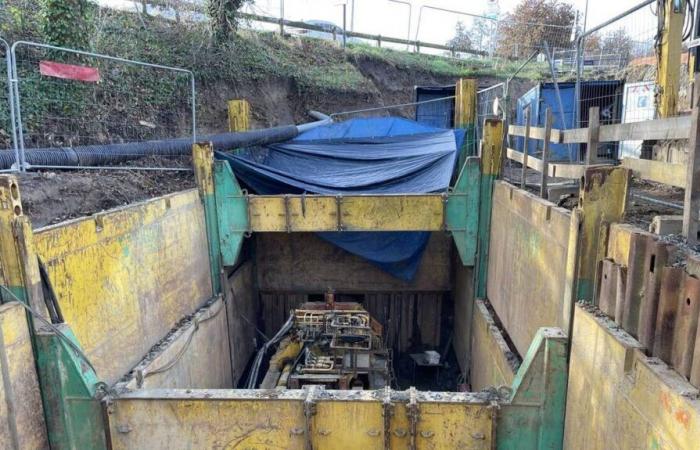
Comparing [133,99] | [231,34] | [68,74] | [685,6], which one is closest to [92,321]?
[68,74]

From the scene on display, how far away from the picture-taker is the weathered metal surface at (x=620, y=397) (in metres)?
2.16

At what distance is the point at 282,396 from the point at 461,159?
6.48 meters

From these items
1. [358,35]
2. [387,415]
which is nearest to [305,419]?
[387,415]

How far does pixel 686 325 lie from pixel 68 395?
428cm

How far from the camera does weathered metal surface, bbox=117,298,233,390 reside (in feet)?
16.2

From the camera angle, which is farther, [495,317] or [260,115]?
[260,115]

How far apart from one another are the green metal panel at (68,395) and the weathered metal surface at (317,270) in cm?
572

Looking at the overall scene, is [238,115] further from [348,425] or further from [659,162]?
[659,162]

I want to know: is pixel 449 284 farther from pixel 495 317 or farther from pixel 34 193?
pixel 34 193

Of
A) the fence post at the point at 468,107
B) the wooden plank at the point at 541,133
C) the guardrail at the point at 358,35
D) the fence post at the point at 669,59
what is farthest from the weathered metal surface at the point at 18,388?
the guardrail at the point at 358,35

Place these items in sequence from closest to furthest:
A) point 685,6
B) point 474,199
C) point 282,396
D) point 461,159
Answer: point 282,396
point 685,6
point 474,199
point 461,159

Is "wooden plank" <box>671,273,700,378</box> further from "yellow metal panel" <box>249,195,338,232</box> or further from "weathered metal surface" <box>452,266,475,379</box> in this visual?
"yellow metal panel" <box>249,195,338,232</box>

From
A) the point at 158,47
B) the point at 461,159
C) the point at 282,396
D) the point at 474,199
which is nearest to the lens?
the point at 282,396

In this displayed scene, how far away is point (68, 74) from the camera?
19.9ft
